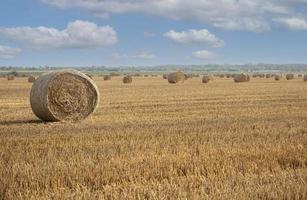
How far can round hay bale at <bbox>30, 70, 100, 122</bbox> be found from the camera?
15570 mm

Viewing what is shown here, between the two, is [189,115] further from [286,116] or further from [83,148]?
[83,148]

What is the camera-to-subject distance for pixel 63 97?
1608cm

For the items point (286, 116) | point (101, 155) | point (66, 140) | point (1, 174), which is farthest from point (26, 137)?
point (286, 116)

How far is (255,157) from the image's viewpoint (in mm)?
8547

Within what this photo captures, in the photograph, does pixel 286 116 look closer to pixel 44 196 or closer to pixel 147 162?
pixel 147 162

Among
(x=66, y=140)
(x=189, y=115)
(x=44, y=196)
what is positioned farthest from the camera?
(x=189, y=115)

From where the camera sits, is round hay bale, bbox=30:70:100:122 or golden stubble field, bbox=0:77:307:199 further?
round hay bale, bbox=30:70:100:122

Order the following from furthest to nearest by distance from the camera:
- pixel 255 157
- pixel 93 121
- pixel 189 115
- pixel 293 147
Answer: pixel 189 115 → pixel 93 121 → pixel 293 147 → pixel 255 157

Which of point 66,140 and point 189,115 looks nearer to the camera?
point 66,140

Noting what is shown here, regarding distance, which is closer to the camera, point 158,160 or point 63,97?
point 158,160

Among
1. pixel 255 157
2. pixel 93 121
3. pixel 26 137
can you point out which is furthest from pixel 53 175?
pixel 93 121

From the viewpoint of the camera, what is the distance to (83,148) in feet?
31.7

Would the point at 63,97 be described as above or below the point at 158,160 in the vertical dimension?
above

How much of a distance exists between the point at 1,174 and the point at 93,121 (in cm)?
795
